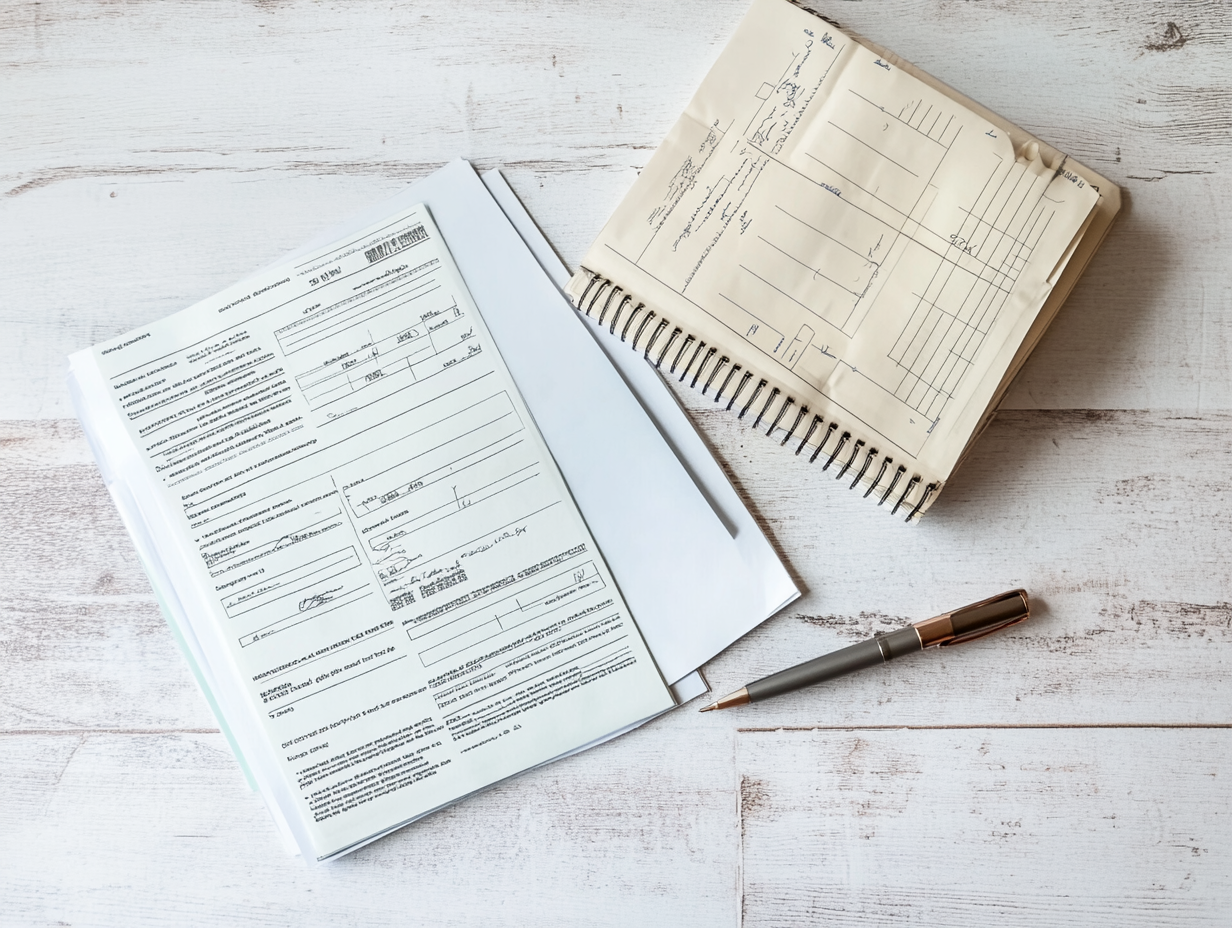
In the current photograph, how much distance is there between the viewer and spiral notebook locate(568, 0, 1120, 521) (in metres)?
0.56

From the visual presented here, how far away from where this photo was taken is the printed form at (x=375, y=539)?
0.60 meters

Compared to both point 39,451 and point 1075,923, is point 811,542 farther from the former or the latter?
point 39,451

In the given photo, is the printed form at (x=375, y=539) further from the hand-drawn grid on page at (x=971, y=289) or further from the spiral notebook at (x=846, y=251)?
the hand-drawn grid on page at (x=971, y=289)

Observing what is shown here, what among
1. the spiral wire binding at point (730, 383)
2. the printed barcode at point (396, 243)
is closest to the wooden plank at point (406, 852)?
the spiral wire binding at point (730, 383)

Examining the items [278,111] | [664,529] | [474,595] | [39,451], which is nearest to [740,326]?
[664,529]

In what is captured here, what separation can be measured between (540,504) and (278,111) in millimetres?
366

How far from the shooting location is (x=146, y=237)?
0.64 m

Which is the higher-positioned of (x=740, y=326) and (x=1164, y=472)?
(x=740, y=326)

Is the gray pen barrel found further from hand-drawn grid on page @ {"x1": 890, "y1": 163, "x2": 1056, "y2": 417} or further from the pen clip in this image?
hand-drawn grid on page @ {"x1": 890, "y1": 163, "x2": 1056, "y2": 417}

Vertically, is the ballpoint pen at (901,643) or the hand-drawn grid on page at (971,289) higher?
the hand-drawn grid on page at (971,289)

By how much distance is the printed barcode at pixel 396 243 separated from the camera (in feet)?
2.05
